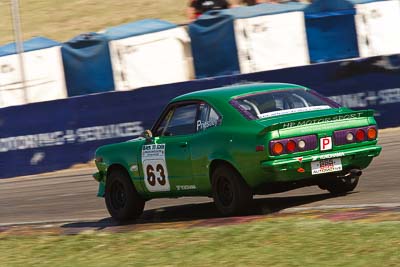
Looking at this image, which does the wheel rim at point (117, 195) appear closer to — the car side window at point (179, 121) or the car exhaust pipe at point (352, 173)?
the car side window at point (179, 121)

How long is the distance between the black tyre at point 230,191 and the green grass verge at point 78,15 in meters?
27.6

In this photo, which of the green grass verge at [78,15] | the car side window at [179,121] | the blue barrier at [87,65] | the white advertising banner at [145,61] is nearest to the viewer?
the car side window at [179,121]

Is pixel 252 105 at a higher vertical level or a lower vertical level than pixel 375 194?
higher

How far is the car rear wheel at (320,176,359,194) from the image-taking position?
10.5 m

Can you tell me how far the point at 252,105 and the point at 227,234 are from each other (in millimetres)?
1863

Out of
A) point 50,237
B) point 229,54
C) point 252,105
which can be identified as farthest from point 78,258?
point 229,54

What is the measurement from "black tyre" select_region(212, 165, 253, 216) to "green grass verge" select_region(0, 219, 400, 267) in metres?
0.69

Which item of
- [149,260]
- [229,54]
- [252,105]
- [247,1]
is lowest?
[149,260]

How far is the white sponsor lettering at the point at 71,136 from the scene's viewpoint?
63.4 feet

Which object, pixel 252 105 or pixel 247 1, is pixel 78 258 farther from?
pixel 247 1

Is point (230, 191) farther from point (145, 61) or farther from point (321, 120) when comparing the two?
point (145, 61)

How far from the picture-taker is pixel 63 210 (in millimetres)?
12953

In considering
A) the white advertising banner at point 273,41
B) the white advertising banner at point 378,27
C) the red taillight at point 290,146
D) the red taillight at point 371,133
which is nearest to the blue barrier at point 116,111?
the white advertising banner at point 273,41

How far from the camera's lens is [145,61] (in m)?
24.2
